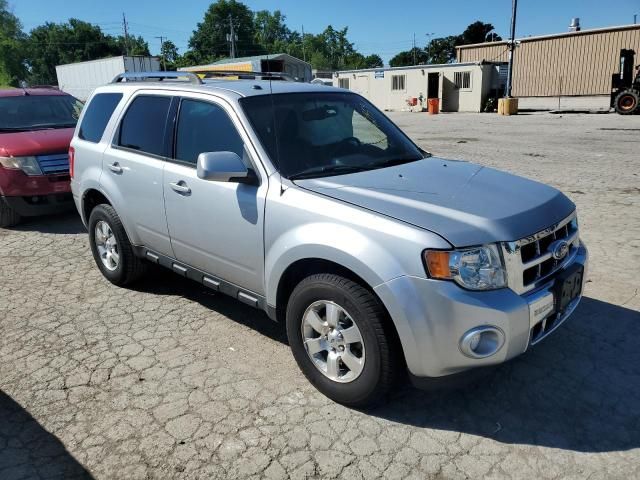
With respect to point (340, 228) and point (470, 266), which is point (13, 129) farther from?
point (470, 266)

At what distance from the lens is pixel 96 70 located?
33812 millimetres

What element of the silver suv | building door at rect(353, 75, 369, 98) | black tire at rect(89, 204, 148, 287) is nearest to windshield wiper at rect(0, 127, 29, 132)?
black tire at rect(89, 204, 148, 287)

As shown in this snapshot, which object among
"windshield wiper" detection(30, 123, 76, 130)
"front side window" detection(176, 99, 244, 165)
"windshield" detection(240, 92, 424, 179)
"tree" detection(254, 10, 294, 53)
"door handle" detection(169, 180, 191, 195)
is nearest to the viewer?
"windshield" detection(240, 92, 424, 179)

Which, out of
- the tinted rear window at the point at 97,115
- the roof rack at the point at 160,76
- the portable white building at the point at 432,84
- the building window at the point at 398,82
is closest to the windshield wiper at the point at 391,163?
the roof rack at the point at 160,76

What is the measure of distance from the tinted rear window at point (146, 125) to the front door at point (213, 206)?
Result: 228 mm

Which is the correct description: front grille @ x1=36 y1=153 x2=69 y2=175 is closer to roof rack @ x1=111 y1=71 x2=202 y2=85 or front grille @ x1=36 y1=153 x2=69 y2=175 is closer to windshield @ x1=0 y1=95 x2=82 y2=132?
windshield @ x1=0 y1=95 x2=82 y2=132

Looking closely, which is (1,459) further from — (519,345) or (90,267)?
(90,267)

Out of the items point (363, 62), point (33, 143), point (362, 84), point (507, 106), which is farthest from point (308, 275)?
point (363, 62)

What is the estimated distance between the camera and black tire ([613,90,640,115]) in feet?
74.9

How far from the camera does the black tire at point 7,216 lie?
7.15 metres

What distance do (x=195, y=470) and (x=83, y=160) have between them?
11.2ft

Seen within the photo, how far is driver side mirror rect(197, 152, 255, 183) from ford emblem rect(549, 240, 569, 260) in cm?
185

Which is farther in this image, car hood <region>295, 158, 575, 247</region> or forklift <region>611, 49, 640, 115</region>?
forklift <region>611, 49, 640, 115</region>

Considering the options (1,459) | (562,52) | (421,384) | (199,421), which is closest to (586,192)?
(421,384)
